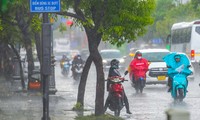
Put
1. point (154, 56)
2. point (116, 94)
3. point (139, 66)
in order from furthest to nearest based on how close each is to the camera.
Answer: point (154, 56) < point (139, 66) < point (116, 94)

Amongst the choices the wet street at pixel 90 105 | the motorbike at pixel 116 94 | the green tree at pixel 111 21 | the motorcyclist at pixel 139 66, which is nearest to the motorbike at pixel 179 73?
the wet street at pixel 90 105

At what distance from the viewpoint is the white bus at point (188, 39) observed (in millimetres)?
45219

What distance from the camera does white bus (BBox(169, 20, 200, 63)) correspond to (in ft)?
148

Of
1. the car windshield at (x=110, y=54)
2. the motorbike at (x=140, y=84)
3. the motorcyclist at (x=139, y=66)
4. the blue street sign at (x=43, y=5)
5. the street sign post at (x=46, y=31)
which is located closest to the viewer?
the street sign post at (x=46, y=31)

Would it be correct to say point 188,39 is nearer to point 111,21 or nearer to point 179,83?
point 179,83

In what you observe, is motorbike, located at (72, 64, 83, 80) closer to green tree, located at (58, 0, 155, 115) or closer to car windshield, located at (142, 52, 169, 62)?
car windshield, located at (142, 52, 169, 62)

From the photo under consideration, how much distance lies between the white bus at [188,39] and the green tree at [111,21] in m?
28.0

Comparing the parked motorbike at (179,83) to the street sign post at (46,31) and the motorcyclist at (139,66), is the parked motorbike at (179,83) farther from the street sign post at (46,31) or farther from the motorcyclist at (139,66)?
the street sign post at (46,31)

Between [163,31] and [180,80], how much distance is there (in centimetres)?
5536

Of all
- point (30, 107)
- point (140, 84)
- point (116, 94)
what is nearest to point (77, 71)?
point (140, 84)

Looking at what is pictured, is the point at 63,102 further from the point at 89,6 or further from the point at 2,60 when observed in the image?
the point at 2,60

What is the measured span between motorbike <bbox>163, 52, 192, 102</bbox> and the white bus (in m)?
22.3

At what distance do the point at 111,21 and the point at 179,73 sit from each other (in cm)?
655

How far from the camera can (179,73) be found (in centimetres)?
2164
